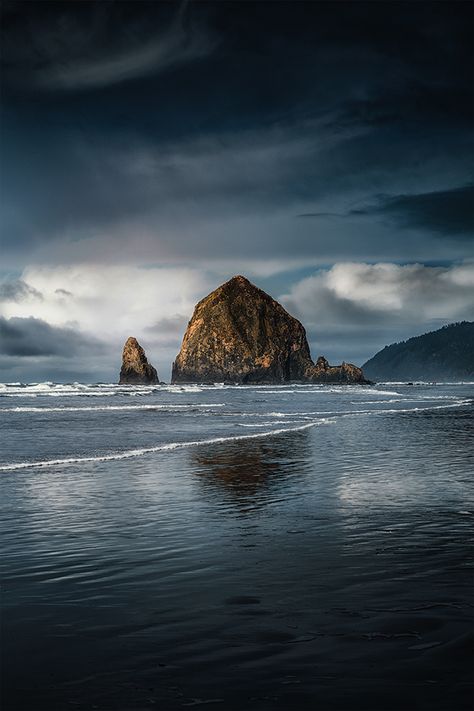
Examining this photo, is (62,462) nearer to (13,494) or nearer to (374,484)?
(13,494)

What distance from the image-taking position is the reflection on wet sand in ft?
49.1

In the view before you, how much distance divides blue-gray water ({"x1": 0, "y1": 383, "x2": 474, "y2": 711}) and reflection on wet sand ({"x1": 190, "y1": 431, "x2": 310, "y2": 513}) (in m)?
0.14

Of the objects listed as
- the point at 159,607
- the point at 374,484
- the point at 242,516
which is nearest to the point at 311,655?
the point at 159,607

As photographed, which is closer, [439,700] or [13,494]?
[439,700]

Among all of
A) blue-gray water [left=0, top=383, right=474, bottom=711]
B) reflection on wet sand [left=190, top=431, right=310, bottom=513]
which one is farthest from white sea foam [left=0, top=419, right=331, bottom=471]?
blue-gray water [left=0, top=383, right=474, bottom=711]

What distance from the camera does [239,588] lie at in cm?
767

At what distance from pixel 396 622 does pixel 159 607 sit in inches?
104

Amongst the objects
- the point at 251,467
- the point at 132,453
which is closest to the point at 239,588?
the point at 251,467

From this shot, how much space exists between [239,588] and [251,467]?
11.8 meters

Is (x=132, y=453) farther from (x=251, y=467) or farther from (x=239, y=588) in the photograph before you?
(x=239, y=588)

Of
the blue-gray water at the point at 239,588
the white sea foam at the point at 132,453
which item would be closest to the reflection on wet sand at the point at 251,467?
the blue-gray water at the point at 239,588

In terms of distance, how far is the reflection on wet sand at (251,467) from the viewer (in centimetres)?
1495

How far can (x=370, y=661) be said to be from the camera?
539 cm

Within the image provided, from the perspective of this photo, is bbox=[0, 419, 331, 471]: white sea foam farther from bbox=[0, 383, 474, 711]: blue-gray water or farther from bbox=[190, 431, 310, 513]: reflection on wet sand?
bbox=[0, 383, 474, 711]: blue-gray water
